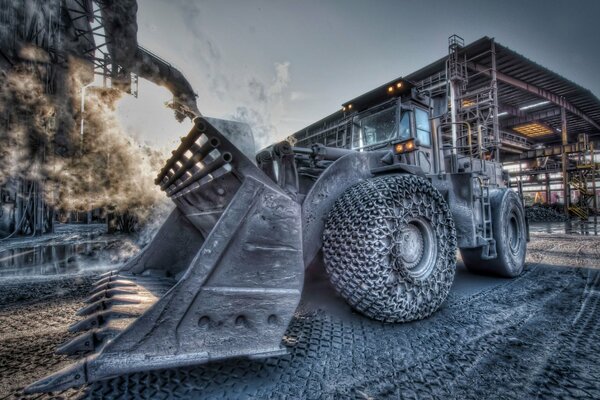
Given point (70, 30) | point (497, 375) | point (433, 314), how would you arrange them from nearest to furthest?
point (497, 375) → point (433, 314) → point (70, 30)

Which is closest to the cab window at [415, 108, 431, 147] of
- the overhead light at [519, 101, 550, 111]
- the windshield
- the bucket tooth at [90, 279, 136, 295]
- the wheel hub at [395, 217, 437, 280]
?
the windshield

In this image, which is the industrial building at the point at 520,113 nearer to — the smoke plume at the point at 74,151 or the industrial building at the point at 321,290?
the smoke plume at the point at 74,151

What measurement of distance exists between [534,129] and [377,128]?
30686mm

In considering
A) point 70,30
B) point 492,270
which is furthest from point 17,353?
point 70,30

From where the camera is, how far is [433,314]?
8.70 feet

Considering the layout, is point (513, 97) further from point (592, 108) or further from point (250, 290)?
point (250, 290)

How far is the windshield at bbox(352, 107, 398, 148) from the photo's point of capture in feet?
12.1

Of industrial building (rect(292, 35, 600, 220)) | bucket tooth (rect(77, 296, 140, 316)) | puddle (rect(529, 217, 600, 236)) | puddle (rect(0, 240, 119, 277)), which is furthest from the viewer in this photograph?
industrial building (rect(292, 35, 600, 220))

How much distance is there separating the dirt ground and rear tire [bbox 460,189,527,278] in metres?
0.89

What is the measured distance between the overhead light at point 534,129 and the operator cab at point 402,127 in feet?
90.8

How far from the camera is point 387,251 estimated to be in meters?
2.14

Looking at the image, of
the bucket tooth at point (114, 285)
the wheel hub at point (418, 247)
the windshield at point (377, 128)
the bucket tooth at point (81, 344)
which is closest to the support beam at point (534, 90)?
the windshield at point (377, 128)

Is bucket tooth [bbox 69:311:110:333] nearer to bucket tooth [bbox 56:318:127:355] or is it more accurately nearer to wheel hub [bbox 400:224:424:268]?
bucket tooth [bbox 56:318:127:355]

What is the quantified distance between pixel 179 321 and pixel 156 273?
1.90 meters
